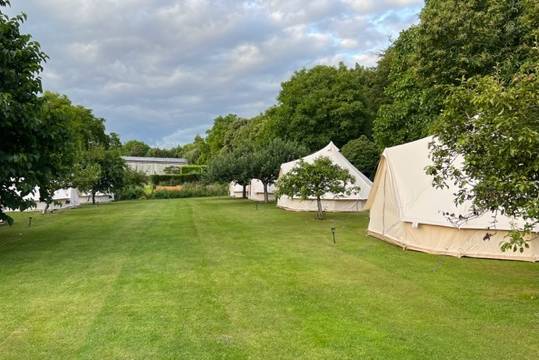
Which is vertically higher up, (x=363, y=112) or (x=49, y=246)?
(x=363, y=112)

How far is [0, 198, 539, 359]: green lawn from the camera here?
4539mm

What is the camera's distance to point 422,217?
32.9 feet

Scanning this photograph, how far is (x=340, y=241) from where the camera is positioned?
468 inches

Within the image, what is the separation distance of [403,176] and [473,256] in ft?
9.41

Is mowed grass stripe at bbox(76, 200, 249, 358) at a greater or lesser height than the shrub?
lesser

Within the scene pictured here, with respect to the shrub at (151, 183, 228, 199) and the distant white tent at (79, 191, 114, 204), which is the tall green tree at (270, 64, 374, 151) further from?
the distant white tent at (79, 191, 114, 204)

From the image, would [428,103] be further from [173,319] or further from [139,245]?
[173,319]

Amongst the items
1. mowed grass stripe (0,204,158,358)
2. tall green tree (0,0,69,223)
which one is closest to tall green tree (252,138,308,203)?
mowed grass stripe (0,204,158,358)

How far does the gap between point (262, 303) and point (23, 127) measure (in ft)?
24.1

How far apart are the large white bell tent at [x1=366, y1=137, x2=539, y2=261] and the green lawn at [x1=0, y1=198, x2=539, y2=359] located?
1.36 feet

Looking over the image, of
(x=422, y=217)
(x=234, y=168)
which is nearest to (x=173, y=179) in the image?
(x=234, y=168)

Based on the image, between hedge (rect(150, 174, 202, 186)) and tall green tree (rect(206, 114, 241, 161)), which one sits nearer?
hedge (rect(150, 174, 202, 186))

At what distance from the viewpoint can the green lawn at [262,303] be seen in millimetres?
4539

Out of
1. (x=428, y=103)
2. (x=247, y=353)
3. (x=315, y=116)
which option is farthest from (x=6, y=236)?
(x=315, y=116)
